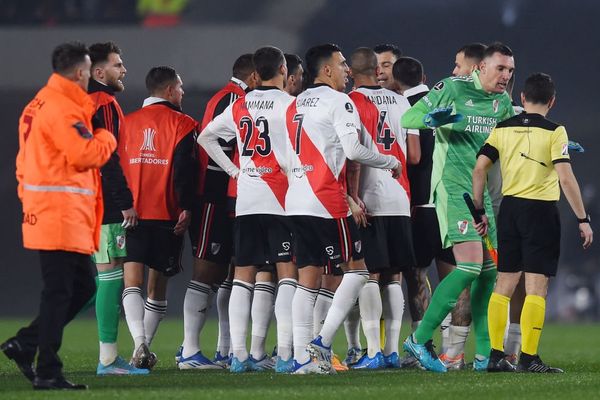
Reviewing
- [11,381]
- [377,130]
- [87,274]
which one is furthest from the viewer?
[377,130]

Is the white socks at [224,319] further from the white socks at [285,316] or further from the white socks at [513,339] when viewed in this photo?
the white socks at [513,339]

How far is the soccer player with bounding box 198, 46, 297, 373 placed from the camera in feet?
28.5

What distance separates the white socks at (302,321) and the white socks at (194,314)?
4.54 ft

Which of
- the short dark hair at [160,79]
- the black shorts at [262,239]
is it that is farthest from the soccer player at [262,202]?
the short dark hair at [160,79]

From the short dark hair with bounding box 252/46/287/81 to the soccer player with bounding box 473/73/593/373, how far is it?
144cm

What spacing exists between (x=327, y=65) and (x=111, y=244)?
1.83m

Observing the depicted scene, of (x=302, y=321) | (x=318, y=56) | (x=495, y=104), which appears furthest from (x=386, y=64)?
(x=302, y=321)

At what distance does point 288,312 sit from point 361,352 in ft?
4.11

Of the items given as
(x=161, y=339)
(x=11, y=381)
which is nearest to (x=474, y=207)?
(x=11, y=381)

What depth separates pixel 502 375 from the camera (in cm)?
821

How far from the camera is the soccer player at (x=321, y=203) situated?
8281 mm

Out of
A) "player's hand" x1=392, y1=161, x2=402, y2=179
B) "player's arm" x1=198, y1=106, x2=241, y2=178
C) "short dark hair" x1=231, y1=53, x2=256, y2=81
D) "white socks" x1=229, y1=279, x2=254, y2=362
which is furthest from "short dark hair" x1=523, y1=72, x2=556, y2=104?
"white socks" x1=229, y1=279, x2=254, y2=362

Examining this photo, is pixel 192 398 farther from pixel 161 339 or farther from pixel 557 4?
pixel 557 4

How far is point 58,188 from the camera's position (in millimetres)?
7203
